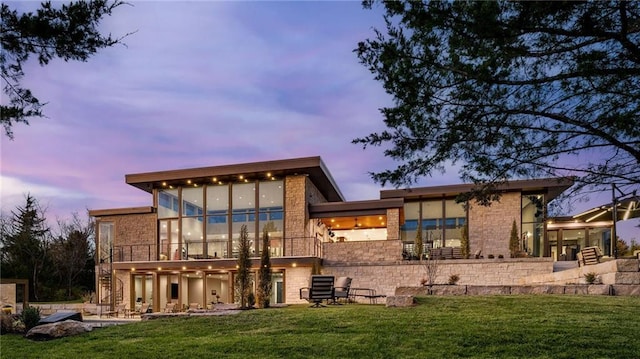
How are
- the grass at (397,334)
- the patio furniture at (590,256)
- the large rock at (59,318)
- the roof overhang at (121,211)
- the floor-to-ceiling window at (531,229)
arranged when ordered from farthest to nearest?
the roof overhang at (121,211) < the floor-to-ceiling window at (531,229) < the patio furniture at (590,256) < the large rock at (59,318) < the grass at (397,334)

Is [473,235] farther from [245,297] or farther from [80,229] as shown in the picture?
[80,229]

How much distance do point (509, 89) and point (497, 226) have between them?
695 inches

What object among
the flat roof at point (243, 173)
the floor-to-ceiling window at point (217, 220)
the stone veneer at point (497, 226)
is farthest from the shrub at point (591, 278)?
the floor-to-ceiling window at point (217, 220)

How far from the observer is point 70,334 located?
9906 mm

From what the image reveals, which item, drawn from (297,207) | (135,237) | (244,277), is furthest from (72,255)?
(244,277)

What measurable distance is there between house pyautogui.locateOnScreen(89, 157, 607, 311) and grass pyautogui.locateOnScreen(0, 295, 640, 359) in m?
9.09

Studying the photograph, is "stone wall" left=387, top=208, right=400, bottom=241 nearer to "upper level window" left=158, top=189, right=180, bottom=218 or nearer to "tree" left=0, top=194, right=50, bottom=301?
"upper level window" left=158, top=189, right=180, bottom=218

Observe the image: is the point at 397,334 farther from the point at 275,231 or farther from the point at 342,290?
the point at 275,231

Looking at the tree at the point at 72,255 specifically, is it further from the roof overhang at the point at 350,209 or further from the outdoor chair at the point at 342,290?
the outdoor chair at the point at 342,290

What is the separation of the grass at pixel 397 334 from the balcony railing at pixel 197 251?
9.70 meters

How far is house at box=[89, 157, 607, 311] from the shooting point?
19533 millimetres

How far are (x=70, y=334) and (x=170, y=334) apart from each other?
9.07 feet

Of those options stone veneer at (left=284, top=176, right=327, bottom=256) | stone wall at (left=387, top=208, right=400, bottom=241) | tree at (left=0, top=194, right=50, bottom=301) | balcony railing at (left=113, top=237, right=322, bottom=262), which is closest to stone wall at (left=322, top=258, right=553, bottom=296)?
balcony railing at (left=113, top=237, right=322, bottom=262)

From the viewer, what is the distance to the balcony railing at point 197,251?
20188 mm
